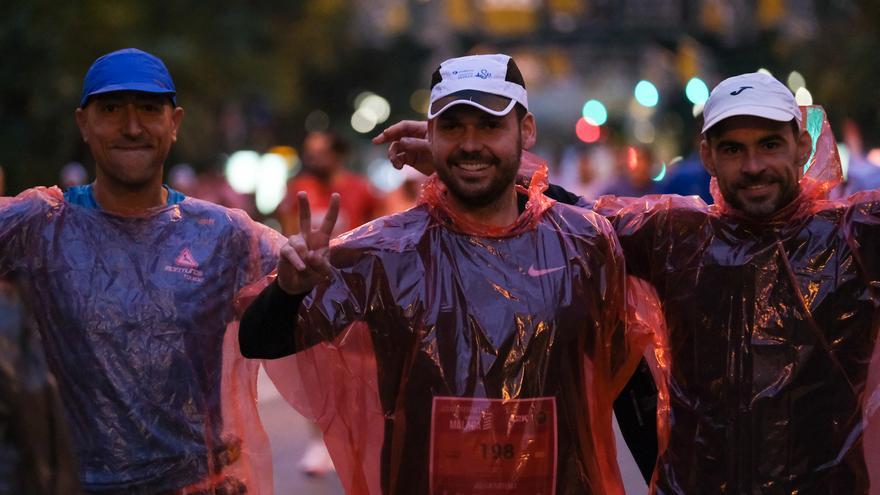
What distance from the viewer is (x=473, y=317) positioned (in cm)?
392

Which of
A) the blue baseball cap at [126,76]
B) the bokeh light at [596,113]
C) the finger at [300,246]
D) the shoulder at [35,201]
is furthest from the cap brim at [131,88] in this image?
the bokeh light at [596,113]

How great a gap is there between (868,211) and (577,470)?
3.32ft

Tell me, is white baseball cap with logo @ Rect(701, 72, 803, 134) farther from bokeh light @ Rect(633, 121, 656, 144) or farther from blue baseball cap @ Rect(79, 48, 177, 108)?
bokeh light @ Rect(633, 121, 656, 144)

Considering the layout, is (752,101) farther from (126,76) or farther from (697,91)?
(697,91)

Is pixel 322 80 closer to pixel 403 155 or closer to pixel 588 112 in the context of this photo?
pixel 588 112

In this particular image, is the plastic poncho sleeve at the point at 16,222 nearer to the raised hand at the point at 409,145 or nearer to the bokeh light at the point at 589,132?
the raised hand at the point at 409,145

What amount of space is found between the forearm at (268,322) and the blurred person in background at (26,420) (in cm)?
100

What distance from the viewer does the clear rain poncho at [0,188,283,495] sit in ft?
13.6

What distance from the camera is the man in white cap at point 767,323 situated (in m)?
3.94

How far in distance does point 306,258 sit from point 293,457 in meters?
5.97

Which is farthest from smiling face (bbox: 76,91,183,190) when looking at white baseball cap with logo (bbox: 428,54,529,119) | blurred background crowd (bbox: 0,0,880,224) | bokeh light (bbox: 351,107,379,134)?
bokeh light (bbox: 351,107,379,134)

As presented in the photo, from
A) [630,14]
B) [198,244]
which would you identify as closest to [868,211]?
[198,244]

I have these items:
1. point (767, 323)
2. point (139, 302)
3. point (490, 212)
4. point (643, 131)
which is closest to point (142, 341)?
point (139, 302)

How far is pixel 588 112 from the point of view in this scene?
29062 mm
